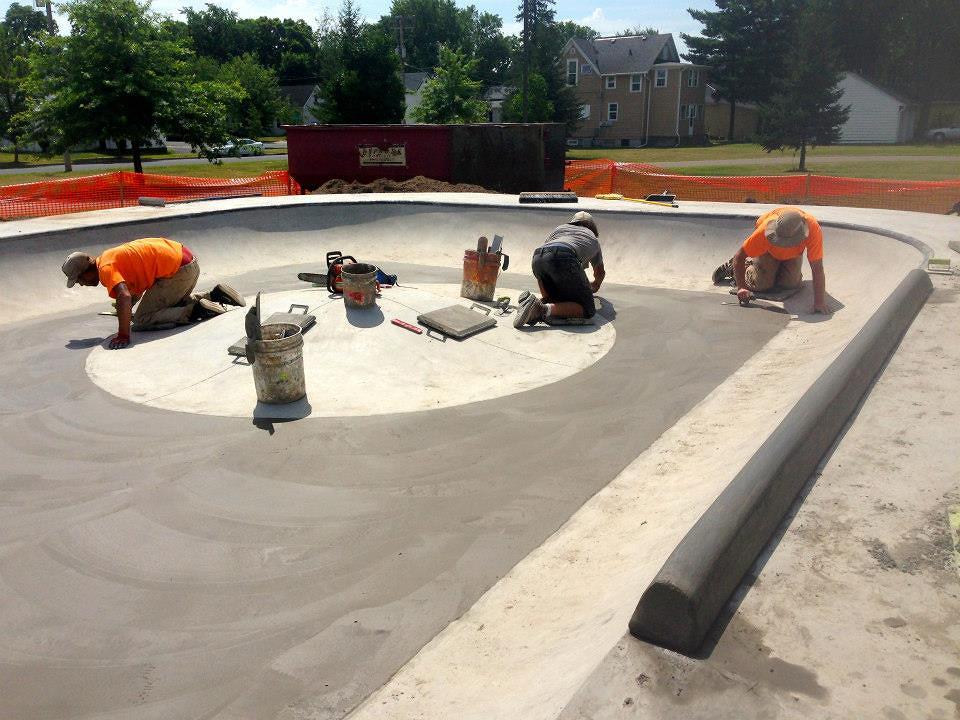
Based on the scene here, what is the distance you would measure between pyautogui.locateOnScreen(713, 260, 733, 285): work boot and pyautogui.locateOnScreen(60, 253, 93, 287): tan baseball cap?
378 inches

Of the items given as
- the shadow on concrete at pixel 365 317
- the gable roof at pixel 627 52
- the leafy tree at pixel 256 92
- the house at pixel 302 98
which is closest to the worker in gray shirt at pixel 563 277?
the shadow on concrete at pixel 365 317

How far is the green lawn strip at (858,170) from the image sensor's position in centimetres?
3023

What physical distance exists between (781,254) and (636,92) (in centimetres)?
6236

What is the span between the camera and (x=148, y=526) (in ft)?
16.5

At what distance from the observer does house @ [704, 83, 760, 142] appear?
225ft

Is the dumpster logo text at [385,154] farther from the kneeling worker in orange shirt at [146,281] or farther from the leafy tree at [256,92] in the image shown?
the leafy tree at [256,92]

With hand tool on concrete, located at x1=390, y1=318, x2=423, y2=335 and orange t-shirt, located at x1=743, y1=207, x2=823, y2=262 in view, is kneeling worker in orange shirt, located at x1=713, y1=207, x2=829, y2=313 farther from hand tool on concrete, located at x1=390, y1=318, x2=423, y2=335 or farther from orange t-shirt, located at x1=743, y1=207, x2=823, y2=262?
hand tool on concrete, located at x1=390, y1=318, x2=423, y2=335

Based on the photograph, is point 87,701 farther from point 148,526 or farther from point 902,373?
point 902,373

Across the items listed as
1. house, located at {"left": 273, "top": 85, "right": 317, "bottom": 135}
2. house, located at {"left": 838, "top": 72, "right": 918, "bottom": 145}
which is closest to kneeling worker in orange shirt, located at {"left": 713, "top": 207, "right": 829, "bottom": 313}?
house, located at {"left": 838, "top": 72, "right": 918, "bottom": 145}

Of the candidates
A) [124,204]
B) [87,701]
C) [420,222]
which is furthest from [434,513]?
[124,204]

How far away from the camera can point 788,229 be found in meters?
9.48

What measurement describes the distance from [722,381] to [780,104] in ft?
118

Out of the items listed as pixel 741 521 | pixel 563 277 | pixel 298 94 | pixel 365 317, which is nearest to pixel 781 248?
pixel 563 277

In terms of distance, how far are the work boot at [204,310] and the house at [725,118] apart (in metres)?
66.9
